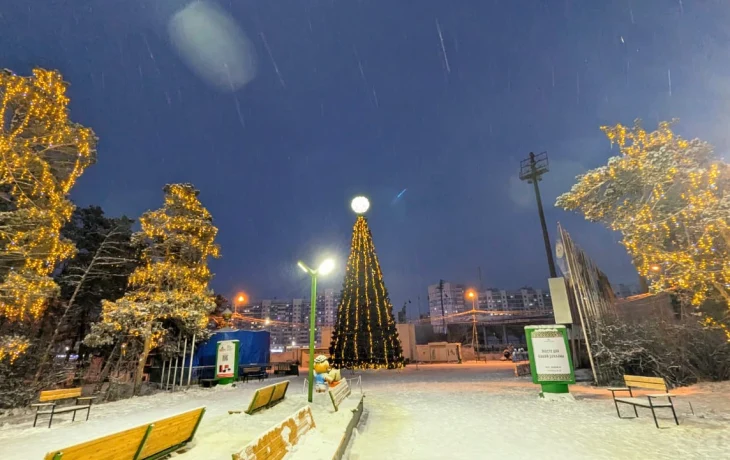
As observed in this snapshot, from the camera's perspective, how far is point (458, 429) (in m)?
8.03

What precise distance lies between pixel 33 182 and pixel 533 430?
1524 centimetres

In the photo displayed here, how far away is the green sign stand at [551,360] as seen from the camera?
1191cm

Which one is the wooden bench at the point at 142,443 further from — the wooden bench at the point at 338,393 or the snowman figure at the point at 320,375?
the snowman figure at the point at 320,375

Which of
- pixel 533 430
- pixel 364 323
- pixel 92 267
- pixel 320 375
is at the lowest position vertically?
pixel 533 430

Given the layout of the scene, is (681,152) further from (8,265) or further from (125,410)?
(8,265)

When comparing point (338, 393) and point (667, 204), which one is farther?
point (667, 204)

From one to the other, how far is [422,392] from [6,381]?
14764 millimetres

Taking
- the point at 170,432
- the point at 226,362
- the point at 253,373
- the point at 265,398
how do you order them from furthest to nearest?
the point at 253,373 → the point at 226,362 → the point at 265,398 → the point at 170,432

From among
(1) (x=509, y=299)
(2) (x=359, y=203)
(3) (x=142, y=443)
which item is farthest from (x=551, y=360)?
(1) (x=509, y=299)

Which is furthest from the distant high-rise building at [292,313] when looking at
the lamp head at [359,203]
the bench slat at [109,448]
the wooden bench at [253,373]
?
the bench slat at [109,448]

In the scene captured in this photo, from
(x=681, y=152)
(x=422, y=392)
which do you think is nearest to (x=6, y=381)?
(x=422, y=392)

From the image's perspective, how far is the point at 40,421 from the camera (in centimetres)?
962

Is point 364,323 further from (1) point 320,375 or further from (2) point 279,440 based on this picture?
(2) point 279,440

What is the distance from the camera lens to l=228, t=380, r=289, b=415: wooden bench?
8.57 m
